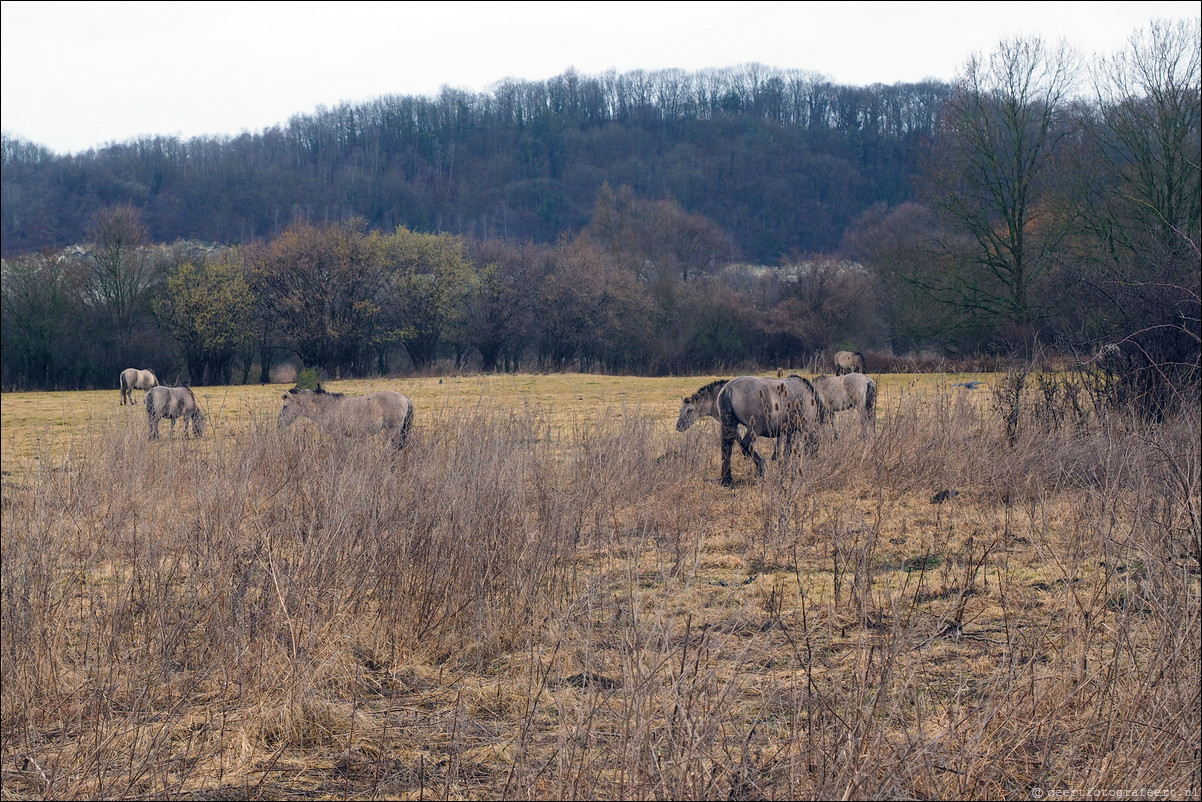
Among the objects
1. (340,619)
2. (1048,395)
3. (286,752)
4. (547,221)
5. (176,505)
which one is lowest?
(286,752)

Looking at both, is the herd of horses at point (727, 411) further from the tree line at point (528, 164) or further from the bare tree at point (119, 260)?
the tree line at point (528, 164)

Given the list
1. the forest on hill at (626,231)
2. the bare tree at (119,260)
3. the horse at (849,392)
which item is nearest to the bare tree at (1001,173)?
the forest on hill at (626,231)

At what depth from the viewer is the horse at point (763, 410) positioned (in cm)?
978

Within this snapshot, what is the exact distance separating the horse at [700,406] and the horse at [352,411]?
3215mm

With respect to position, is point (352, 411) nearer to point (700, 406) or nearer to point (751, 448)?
point (700, 406)

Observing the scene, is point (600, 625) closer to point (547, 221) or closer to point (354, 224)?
point (354, 224)

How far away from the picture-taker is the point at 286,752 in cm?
379

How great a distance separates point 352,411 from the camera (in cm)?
949

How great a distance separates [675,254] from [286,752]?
1897 inches

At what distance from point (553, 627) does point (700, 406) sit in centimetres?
691

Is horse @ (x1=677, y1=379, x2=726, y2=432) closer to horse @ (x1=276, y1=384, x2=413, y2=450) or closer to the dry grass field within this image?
the dry grass field

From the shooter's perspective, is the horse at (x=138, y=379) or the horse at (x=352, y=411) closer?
the horse at (x=352, y=411)

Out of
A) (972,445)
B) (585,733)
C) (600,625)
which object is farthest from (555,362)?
(585,733)

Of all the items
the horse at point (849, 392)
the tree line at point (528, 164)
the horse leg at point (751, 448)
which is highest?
the tree line at point (528, 164)
